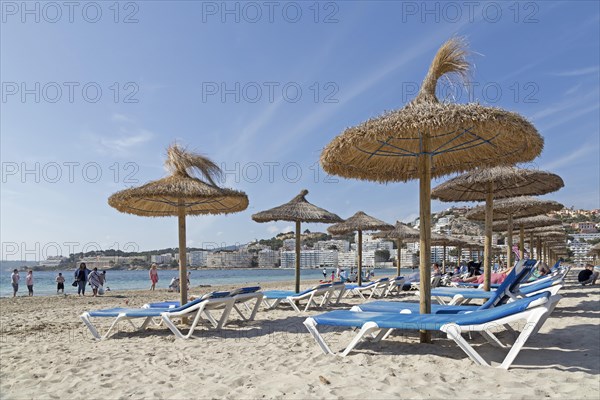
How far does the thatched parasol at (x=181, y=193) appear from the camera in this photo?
252 inches

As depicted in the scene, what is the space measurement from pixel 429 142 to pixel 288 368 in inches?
107

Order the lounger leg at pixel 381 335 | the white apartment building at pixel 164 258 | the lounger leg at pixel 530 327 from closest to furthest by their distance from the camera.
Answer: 1. the lounger leg at pixel 530 327
2. the lounger leg at pixel 381 335
3. the white apartment building at pixel 164 258

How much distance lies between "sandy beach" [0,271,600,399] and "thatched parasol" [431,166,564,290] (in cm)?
216

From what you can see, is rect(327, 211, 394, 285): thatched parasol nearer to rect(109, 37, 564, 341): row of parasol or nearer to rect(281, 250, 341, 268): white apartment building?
rect(109, 37, 564, 341): row of parasol

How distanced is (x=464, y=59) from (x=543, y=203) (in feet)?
20.8

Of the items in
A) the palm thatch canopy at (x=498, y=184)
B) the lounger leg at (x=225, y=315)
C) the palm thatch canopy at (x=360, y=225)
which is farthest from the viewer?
the palm thatch canopy at (x=360, y=225)

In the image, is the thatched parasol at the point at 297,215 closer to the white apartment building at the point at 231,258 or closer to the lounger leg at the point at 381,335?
the lounger leg at the point at 381,335

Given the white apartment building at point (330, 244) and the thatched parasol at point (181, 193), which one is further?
the white apartment building at point (330, 244)

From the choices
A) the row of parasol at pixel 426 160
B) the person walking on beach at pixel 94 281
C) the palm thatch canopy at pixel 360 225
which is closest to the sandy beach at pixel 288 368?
the row of parasol at pixel 426 160

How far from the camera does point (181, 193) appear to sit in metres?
6.35

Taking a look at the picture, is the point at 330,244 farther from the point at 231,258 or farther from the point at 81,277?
the point at 81,277

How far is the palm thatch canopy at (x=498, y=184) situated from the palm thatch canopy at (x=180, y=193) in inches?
156

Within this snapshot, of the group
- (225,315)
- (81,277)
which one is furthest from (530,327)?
(81,277)

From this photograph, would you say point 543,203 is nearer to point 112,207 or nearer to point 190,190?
point 190,190
